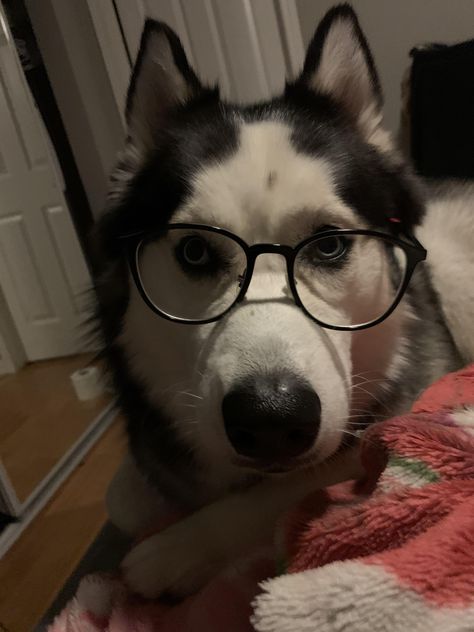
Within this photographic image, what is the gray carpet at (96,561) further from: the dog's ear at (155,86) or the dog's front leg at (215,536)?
the dog's ear at (155,86)

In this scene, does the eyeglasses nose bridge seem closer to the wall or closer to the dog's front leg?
the dog's front leg

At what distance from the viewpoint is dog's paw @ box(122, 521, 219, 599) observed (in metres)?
0.80

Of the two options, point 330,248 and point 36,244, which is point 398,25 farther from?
point 330,248

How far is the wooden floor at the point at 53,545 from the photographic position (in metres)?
1.46

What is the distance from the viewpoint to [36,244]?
3379 millimetres

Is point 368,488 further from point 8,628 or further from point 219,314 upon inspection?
point 8,628

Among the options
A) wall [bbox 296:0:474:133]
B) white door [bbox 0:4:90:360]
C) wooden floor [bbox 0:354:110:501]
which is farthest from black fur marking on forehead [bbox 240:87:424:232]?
white door [bbox 0:4:90:360]

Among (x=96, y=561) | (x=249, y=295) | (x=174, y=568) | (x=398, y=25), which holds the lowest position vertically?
(x=96, y=561)

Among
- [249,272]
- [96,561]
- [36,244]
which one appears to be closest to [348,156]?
[249,272]

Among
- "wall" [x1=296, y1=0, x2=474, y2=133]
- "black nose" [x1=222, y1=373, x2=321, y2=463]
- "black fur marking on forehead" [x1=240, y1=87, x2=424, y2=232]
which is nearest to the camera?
"black nose" [x1=222, y1=373, x2=321, y2=463]

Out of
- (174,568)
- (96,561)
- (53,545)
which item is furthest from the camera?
(53,545)

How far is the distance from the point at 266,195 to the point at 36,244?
112 inches

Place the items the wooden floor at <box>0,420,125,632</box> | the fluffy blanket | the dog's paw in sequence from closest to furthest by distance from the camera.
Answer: the fluffy blanket → the dog's paw → the wooden floor at <box>0,420,125,632</box>

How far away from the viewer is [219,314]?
814mm
